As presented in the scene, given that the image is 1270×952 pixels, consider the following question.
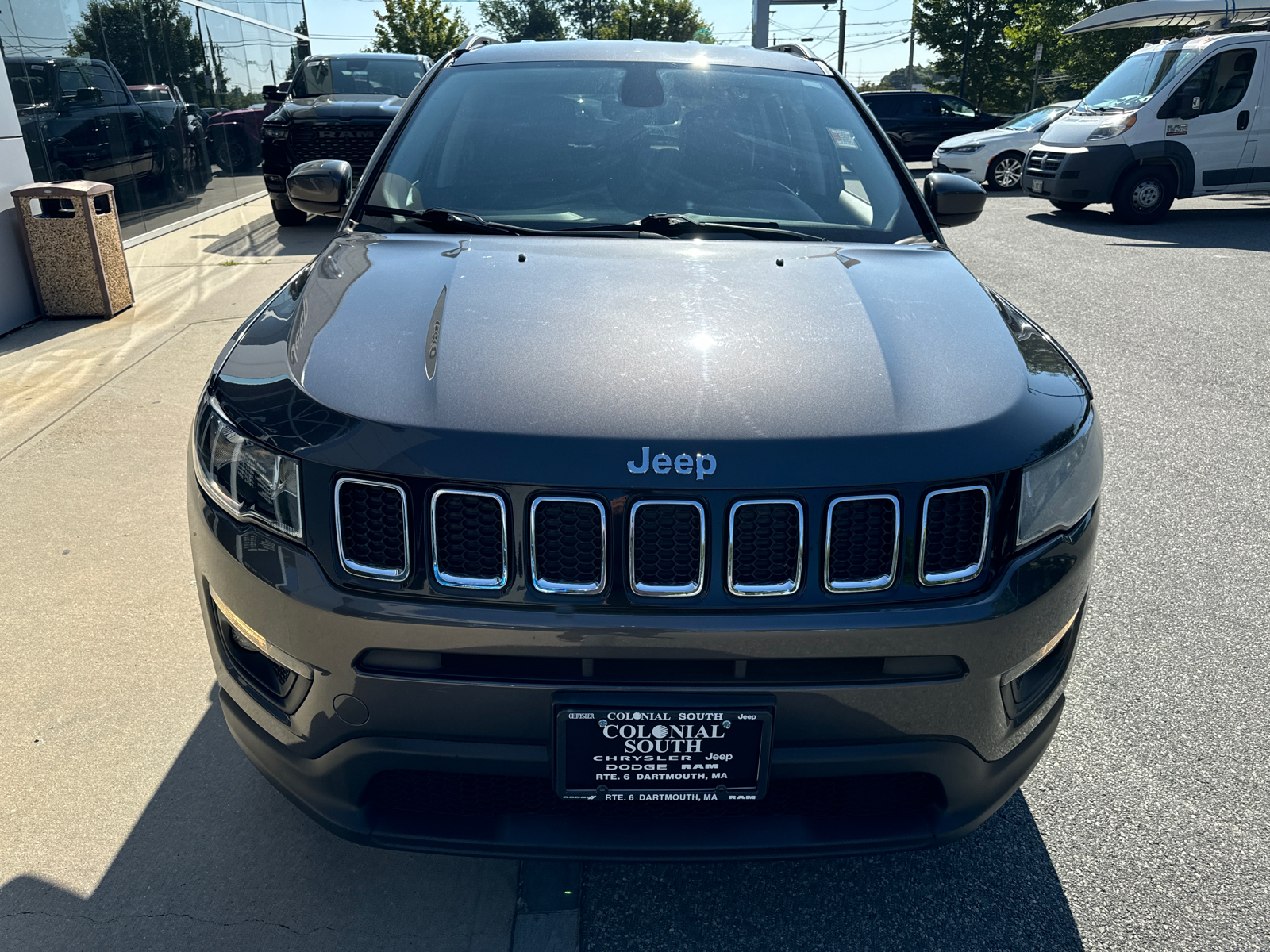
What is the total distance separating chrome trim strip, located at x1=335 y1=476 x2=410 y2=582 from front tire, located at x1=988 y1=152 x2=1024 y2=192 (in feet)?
55.8

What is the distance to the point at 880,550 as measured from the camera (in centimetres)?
166

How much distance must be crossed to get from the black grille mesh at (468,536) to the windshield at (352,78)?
12.2 m

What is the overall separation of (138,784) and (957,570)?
203 cm

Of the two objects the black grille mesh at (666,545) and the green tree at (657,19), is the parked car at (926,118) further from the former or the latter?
the green tree at (657,19)

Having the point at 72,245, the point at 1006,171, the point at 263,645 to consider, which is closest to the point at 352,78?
the point at 72,245

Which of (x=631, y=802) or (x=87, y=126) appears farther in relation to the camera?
(x=87, y=126)

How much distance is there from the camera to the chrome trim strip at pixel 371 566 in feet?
5.33

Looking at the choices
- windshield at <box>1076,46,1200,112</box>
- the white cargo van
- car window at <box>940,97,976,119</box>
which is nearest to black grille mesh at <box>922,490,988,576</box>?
the white cargo van

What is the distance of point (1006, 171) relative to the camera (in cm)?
1666

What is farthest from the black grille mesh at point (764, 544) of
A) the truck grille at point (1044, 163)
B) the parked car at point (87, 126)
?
the truck grille at point (1044, 163)

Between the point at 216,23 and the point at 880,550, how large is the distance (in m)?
15.5

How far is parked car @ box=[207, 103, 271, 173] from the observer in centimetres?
1369

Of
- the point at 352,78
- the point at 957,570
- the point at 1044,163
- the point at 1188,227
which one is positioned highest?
the point at 352,78

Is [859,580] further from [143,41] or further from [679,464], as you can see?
[143,41]
